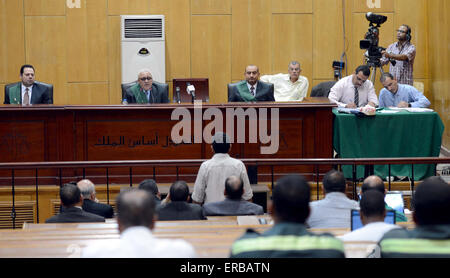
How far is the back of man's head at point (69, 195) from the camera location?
509cm

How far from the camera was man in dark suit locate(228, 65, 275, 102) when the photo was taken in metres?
8.77

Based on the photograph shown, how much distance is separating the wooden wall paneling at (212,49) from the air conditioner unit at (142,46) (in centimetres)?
54

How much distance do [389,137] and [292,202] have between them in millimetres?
5214

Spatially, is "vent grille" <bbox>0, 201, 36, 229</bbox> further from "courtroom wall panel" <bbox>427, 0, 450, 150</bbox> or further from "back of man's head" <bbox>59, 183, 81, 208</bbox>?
"courtroom wall panel" <bbox>427, 0, 450, 150</bbox>

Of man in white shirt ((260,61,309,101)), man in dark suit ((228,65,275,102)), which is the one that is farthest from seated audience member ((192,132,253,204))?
man in white shirt ((260,61,309,101))

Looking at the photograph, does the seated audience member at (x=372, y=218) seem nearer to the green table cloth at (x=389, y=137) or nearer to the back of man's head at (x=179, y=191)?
the back of man's head at (x=179, y=191)

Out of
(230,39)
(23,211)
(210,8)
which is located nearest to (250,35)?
(230,39)

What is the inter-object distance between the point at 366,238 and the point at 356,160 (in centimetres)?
238

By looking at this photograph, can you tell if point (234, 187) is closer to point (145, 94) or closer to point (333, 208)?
point (333, 208)

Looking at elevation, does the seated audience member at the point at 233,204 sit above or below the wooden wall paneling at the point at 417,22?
below

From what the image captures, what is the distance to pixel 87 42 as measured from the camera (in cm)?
1112

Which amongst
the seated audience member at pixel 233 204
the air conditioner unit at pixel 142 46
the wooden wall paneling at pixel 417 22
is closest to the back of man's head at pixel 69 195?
the seated audience member at pixel 233 204

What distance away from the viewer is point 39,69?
36.4 feet
